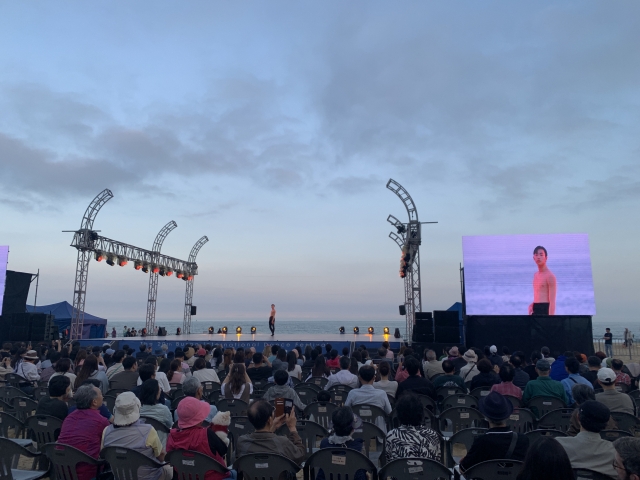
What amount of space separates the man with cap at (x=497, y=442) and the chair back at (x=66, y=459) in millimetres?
2610

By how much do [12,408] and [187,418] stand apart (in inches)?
128

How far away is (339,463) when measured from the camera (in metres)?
2.96

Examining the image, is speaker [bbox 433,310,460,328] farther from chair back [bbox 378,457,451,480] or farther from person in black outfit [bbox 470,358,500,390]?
chair back [bbox 378,457,451,480]

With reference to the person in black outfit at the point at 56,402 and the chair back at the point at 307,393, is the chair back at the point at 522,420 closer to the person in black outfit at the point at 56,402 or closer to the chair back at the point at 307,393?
the chair back at the point at 307,393

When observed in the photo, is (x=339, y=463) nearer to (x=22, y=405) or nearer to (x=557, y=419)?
(x=557, y=419)

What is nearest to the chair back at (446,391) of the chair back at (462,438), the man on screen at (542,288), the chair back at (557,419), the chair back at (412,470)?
the chair back at (557,419)

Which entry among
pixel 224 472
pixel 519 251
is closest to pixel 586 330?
pixel 519 251

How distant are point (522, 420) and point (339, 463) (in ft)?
8.35

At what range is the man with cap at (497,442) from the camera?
9.77 ft

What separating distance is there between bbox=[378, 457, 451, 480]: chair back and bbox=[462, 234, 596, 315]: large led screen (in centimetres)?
1327

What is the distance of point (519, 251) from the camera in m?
15.6

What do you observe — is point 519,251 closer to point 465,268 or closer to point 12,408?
point 465,268

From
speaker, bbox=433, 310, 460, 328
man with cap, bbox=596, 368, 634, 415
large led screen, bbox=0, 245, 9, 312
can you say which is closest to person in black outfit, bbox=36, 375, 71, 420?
man with cap, bbox=596, 368, 634, 415

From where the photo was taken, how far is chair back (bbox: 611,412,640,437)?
432 centimetres
